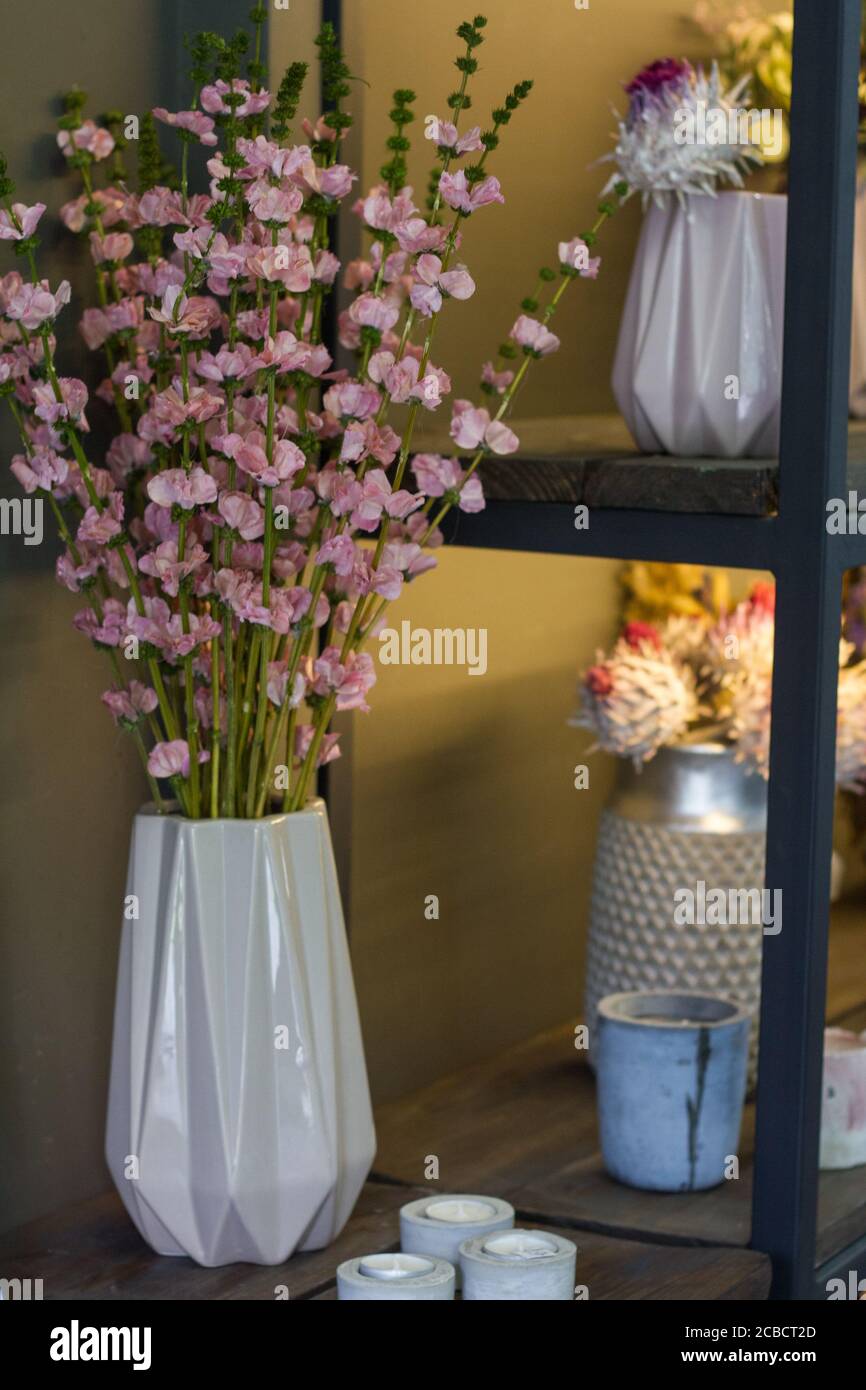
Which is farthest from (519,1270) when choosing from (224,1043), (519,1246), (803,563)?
(803,563)

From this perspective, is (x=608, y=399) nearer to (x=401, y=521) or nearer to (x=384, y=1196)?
(x=401, y=521)

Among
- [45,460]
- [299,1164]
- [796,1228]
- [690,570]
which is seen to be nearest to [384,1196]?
[299,1164]

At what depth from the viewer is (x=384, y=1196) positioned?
1.33 meters

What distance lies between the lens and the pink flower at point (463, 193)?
1.13 meters

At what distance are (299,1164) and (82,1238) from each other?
174 millimetres

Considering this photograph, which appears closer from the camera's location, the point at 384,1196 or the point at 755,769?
the point at 384,1196

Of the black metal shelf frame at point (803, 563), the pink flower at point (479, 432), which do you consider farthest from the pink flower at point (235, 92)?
the black metal shelf frame at point (803, 563)

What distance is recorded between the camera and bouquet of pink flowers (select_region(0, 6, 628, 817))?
1.10 m

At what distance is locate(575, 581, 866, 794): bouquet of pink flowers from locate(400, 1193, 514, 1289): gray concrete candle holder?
45cm

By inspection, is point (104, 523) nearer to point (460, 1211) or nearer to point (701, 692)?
point (460, 1211)

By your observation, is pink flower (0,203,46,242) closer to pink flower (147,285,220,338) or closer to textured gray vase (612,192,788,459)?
pink flower (147,285,220,338)

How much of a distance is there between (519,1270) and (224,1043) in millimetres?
221

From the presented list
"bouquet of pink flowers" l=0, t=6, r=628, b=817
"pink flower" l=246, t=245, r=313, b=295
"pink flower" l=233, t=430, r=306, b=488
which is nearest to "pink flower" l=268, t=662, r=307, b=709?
"bouquet of pink flowers" l=0, t=6, r=628, b=817
